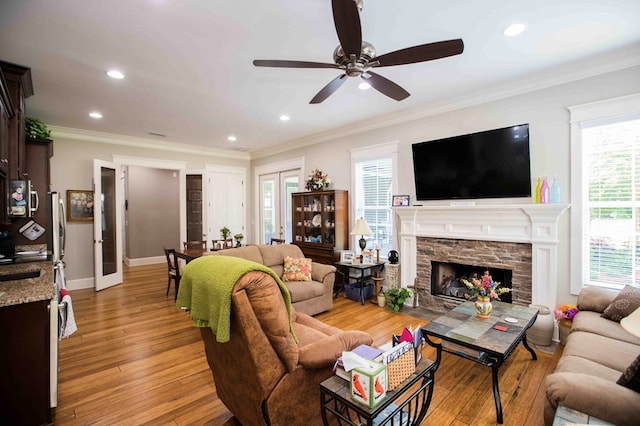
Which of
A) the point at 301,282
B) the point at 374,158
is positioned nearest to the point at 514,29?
the point at 374,158

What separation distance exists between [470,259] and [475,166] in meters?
1.18

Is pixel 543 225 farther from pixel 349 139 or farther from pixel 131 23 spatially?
pixel 131 23

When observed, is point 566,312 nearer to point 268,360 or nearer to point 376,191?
point 376,191

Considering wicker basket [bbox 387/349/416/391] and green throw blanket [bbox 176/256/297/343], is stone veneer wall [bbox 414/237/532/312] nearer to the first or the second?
wicker basket [bbox 387/349/416/391]

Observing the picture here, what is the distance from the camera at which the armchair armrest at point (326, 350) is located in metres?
1.69

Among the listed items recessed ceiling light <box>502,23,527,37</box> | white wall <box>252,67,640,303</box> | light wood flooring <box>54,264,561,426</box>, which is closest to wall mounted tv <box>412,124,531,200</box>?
white wall <box>252,67,640,303</box>

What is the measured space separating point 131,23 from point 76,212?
446 cm

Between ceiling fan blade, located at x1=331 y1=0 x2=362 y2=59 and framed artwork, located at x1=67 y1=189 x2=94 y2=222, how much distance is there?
222 inches

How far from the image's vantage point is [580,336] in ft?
7.51

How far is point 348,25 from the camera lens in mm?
1693

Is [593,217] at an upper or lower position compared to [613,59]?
lower

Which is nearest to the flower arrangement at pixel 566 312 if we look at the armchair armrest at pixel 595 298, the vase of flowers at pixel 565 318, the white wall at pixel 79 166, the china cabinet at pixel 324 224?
the vase of flowers at pixel 565 318

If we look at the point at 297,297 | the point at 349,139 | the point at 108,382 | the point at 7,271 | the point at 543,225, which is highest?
the point at 349,139

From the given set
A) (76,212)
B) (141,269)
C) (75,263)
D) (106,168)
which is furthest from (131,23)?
(141,269)
